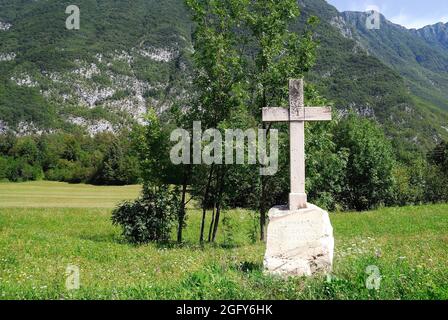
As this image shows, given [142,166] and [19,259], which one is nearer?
[19,259]

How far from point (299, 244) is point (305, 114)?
11.8ft

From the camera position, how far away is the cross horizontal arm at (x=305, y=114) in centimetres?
1184

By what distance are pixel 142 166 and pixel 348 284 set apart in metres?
13.4

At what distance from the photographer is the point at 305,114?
39.1ft

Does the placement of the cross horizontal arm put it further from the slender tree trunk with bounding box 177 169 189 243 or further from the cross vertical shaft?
the slender tree trunk with bounding box 177 169 189 243

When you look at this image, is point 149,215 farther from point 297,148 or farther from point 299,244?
point 299,244

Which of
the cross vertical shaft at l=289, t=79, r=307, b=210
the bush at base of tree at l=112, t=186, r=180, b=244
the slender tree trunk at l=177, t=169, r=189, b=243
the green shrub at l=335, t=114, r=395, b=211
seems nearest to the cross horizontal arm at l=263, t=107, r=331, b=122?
the cross vertical shaft at l=289, t=79, r=307, b=210

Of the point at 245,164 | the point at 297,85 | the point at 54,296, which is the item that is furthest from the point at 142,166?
the point at 54,296

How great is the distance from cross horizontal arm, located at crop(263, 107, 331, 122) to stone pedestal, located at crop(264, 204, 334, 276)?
262 centimetres

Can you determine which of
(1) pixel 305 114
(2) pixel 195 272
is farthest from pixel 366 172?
(2) pixel 195 272

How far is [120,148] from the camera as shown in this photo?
307 ft

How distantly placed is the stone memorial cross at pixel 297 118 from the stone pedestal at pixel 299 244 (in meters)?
1.06

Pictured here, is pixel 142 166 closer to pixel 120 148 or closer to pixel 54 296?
pixel 54 296
